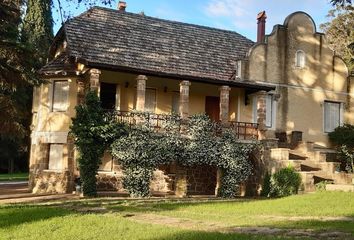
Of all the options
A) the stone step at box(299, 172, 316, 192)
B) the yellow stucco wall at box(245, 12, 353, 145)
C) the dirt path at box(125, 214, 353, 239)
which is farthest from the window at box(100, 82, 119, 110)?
the dirt path at box(125, 214, 353, 239)

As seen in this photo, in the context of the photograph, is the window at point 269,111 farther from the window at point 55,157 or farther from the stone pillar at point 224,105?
the window at point 55,157

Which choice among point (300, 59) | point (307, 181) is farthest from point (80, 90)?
point (300, 59)

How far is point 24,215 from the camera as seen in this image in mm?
12961

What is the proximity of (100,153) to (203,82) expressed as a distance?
5.97m

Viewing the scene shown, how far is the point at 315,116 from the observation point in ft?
85.8

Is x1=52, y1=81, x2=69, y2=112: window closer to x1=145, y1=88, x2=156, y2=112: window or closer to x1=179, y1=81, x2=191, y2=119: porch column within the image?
x1=145, y1=88, x2=156, y2=112: window

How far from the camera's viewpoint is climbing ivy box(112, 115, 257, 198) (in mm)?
19328

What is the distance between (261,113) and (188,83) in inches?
160

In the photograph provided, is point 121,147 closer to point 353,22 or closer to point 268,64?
point 268,64

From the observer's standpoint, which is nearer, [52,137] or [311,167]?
[311,167]

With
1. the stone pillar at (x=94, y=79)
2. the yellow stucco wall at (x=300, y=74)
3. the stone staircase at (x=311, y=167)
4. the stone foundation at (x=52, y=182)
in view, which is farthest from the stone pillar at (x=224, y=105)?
the stone foundation at (x=52, y=182)

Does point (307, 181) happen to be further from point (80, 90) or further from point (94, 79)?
point (80, 90)

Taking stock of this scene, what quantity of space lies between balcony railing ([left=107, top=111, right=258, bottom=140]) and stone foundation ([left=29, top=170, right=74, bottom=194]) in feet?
12.6

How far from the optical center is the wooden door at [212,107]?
25500 millimetres
